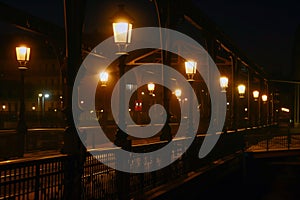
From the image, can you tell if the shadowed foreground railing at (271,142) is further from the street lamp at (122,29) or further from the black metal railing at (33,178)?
the black metal railing at (33,178)

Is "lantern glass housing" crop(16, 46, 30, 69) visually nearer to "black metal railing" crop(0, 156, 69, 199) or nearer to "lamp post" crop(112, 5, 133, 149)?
"lamp post" crop(112, 5, 133, 149)

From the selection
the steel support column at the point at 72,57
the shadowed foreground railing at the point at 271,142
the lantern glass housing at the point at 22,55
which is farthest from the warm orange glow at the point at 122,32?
the shadowed foreground railing at the point at 271,142

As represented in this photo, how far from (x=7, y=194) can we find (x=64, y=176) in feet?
4.24

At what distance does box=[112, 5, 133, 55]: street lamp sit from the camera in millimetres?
Answer: 9867

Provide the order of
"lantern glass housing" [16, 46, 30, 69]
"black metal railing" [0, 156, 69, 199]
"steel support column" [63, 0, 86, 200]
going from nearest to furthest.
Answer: "black metal railing" [0, 156, 69, 199], "steel support column" [63, 0, 86, 200], "lantern glass housing" [16, 46, 30, 69]

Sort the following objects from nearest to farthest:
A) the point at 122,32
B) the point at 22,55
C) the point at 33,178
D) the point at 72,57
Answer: the point at 33,178, the point at 72,57, the point at 122,32, the point at 22,55

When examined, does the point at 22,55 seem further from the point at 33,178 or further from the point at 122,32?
the point at 33,178

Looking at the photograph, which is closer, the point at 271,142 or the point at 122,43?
the point at 122,43

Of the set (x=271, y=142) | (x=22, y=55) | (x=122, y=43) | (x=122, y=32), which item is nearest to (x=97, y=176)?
(x=122, y=43)

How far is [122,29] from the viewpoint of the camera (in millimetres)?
9922

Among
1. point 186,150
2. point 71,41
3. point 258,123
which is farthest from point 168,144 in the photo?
point 258,123

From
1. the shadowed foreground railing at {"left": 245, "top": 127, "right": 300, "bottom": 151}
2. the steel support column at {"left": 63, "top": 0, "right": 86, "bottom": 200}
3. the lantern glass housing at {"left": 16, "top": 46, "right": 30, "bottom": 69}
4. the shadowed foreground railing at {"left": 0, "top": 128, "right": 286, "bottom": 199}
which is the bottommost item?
the shadowed foreground railing at {"left": 245, "top": 127, "right": 300, "bottom": 151}

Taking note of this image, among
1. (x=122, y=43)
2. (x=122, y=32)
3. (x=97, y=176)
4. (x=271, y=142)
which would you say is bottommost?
(x=271, y=142)

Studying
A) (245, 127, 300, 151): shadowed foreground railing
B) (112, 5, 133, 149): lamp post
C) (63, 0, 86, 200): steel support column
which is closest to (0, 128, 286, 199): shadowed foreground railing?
(63, 0, 86, 200): steel support column
